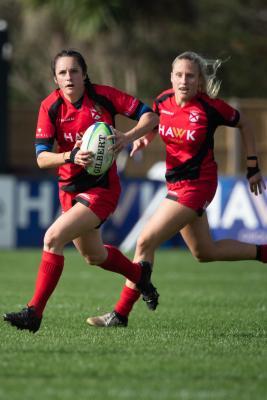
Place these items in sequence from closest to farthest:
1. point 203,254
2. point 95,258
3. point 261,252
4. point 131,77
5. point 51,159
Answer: point 51,159, point 95,258, point 203,254, point 261,252, point 131,77

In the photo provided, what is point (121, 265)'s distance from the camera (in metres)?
8.48

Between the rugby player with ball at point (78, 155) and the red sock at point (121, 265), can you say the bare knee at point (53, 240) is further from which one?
the red sock at point (121, 265)

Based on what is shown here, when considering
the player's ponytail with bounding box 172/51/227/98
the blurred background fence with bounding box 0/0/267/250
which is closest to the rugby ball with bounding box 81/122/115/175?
the player's ponytail with bounding box 172/51/227/98

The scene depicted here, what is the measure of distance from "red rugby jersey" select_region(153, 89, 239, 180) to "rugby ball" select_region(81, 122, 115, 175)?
798mm

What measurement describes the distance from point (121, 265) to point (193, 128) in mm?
1118

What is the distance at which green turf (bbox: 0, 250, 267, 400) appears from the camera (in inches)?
227

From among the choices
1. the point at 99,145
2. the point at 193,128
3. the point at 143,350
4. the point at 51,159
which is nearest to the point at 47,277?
the point at 51,159

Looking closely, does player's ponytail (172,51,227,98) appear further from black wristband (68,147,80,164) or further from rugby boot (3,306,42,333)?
rugby boot (3,306,42,333)

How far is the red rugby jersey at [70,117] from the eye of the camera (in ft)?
26.4

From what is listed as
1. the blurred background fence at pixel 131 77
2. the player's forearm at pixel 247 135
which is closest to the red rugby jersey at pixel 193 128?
the player's forearm at pixel 247 135

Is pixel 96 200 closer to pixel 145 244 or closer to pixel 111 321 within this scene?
pixel 145 244

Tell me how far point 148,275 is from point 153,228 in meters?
0.36

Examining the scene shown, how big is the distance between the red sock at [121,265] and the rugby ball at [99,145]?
0.84 meters

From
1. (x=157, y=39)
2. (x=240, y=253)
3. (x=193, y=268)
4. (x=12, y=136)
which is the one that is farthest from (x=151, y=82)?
(x=240, y=253)
